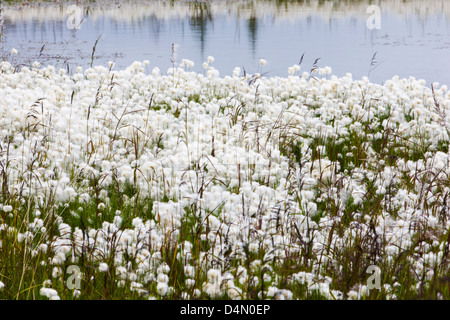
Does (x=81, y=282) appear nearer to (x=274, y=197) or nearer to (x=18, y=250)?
(x=18, y=250)

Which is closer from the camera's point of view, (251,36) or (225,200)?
(225,200)

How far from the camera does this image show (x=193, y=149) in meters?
7.52

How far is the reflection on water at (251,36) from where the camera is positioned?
16453 mm

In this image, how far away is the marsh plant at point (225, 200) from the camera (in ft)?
14.3

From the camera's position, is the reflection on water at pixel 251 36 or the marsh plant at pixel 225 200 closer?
the marsh plant at pixel 225 200

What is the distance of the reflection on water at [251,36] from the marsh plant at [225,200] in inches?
154

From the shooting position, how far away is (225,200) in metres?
5.81

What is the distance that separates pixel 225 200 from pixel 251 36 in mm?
17339

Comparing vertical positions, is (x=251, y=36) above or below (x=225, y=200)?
above

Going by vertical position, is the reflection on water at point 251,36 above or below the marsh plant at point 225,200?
above

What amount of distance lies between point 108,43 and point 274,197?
16981 mm

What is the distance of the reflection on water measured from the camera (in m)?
16.5

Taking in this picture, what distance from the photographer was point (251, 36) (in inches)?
880

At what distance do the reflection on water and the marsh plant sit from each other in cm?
391
